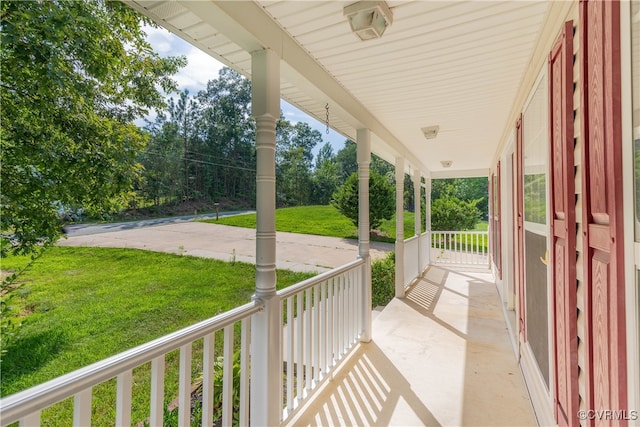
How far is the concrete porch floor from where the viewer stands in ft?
6.68

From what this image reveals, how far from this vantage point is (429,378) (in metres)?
2.51

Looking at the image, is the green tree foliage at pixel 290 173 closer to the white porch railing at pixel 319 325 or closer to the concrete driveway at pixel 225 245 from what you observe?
the concrete driveway at pixel 225 245

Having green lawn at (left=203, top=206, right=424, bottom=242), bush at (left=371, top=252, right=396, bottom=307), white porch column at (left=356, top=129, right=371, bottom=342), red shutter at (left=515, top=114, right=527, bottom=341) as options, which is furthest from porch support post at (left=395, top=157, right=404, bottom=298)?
green lawn at (left=203, top=206, right=424, bottom=242)

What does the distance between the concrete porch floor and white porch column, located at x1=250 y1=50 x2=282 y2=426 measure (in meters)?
0.49

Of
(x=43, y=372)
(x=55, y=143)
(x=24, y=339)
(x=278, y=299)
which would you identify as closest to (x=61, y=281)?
(x=24, y=339)

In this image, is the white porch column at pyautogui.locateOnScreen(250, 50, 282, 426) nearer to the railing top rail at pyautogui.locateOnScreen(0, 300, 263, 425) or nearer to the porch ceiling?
the porch ceiling

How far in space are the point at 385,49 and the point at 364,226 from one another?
1.71m

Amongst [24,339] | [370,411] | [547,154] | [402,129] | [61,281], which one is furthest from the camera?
[61,281]

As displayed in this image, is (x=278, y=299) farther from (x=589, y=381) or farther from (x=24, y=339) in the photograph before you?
(x=24, y=339)

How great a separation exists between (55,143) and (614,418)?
390 cm

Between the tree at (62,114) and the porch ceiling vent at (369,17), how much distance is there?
6.96ft

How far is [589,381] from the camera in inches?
42.6

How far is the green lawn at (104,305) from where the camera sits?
3211 mm

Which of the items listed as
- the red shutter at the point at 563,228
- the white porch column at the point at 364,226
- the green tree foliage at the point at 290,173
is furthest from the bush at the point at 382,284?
the green tree foliage at the point at 290,173
